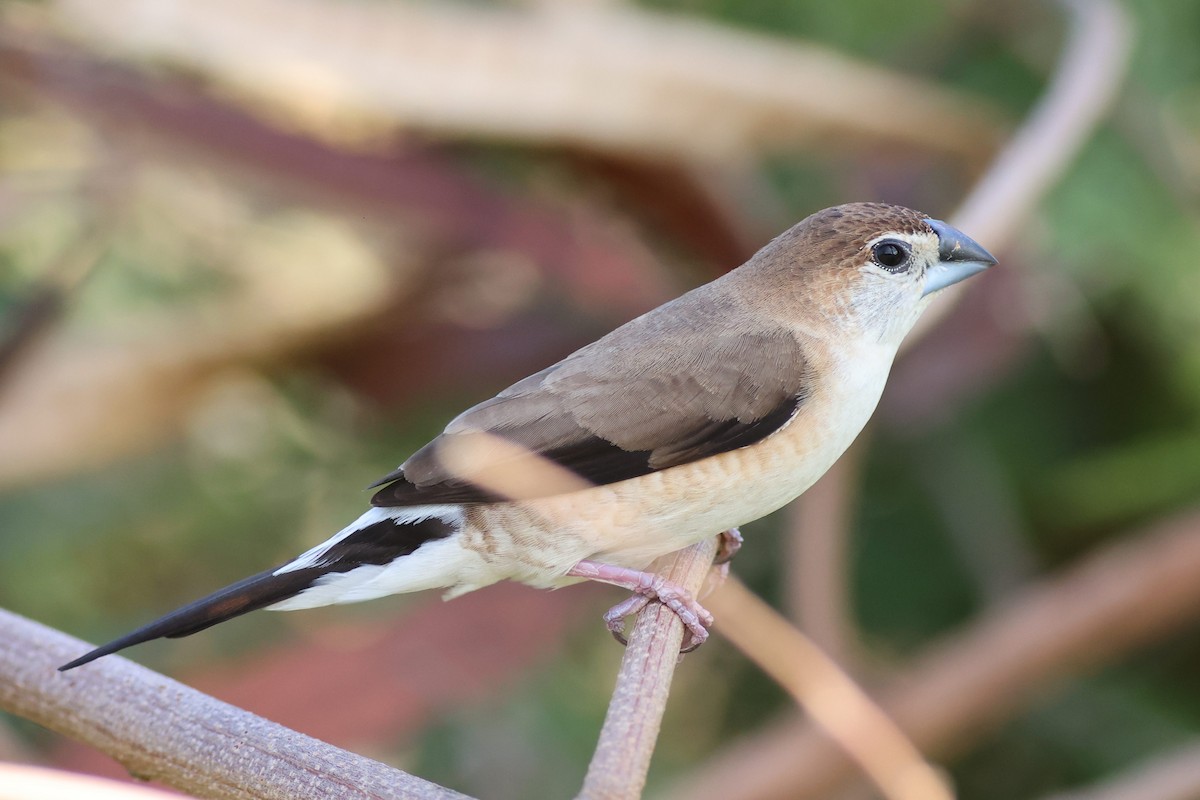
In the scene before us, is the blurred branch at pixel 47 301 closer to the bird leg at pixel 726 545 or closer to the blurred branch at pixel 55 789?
the bird leg at pixel 726 545

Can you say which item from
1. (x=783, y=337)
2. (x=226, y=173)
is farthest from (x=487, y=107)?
(x=783, y=337)

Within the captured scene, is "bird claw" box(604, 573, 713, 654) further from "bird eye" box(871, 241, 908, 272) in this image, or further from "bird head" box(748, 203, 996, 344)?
"bird eye" box(871, 241, 908, 272)

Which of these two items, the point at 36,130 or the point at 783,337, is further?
the point at 36,130

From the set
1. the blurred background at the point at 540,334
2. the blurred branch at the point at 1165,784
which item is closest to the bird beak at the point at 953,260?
the blurred background at the point at 540,334

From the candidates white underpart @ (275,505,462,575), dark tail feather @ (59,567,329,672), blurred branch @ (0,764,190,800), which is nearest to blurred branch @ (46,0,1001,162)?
white underpart @ (275,505,462,575)

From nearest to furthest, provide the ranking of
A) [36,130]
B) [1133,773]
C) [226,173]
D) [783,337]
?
[783,337], [1133,773], [226,173], [36,130]

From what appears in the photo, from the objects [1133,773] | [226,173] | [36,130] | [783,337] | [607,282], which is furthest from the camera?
[36,130]

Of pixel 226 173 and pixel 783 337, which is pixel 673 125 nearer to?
pixel 226 173

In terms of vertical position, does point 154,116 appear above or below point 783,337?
above
